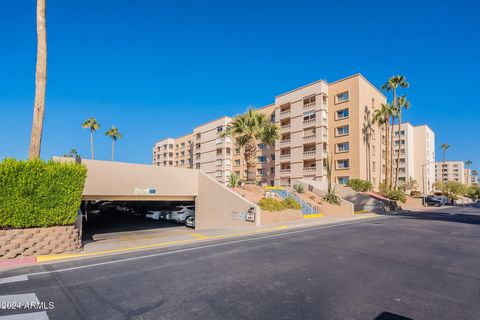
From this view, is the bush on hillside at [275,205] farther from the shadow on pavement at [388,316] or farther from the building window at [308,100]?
the building window at [308,100]

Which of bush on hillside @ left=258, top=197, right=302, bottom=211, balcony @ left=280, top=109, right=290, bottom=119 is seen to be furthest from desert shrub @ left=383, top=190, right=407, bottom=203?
bush on hillside @ left=258, top=197, right=302, bottom=211

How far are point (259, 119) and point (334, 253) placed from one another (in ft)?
67.1

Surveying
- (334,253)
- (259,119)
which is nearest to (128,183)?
(334,253)

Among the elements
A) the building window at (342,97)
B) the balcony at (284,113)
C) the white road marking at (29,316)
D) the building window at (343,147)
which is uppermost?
the building window at (342,97)

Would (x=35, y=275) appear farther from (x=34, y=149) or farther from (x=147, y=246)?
(x=34, y=149)

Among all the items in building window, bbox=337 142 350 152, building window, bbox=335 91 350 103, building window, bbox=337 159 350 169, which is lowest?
building window, bbox=337 159 350 169

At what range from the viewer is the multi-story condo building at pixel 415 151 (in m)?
72.2

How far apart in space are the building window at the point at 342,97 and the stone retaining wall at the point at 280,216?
1145 inches

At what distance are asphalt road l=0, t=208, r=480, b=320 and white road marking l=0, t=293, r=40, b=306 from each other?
0.09 metres

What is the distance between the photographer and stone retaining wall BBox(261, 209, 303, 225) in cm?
1936

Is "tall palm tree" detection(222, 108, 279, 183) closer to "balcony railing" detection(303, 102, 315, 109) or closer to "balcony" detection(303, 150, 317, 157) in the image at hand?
"balcony" detection(303, 150, 317, 157)

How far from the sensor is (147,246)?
37.8 ft

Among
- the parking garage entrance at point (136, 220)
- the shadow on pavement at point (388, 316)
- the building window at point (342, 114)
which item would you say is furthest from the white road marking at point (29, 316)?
the building window at point (342, 114)

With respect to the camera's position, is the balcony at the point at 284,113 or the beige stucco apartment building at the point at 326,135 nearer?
the beige stucco apartment building at the point at 326,135
